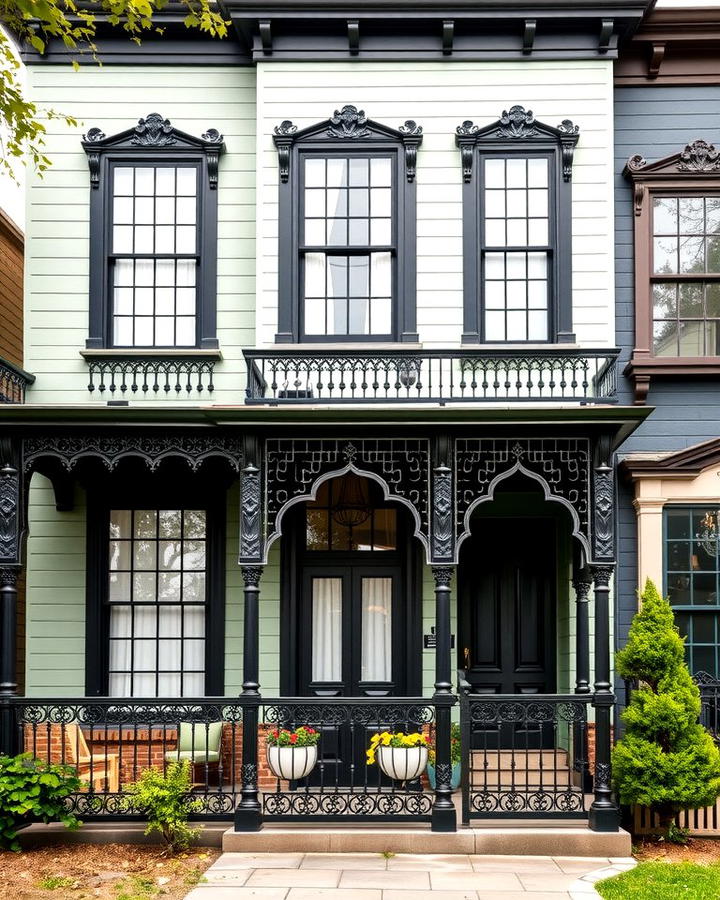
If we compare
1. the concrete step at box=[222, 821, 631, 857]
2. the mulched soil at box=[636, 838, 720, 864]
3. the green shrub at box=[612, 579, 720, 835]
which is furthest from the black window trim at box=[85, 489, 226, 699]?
the mulched soil at box=[636, 838, 720, 864]

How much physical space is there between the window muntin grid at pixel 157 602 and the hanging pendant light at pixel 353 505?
1.65m

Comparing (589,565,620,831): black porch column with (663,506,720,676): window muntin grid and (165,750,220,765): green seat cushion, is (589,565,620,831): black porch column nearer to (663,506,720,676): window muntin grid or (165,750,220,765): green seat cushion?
(663,506,720,676): window muntin grid

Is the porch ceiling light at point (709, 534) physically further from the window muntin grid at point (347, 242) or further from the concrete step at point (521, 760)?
the window muntin grid at point (347, 242)

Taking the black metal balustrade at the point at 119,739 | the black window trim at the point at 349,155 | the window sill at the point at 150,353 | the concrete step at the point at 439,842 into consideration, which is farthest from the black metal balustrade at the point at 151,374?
the concrete step at the point at 439,842

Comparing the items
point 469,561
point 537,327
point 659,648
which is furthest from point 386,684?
point 537,327

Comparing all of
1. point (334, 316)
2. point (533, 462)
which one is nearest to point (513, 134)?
point (334, 316)

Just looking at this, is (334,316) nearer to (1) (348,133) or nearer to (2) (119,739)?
(1) (348,133)

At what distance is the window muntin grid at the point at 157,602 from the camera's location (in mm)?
12445

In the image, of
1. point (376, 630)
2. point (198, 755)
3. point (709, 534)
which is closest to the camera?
point (198, 755)

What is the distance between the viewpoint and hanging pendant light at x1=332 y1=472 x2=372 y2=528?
41.4ft

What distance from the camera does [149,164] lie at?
41.8 ft

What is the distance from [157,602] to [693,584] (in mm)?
6330

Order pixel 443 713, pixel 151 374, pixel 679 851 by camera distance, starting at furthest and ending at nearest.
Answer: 1. pixel 151 374
2. pixel 443 713
3. pixel 679 851

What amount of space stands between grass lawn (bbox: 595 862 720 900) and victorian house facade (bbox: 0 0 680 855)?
2.20m
